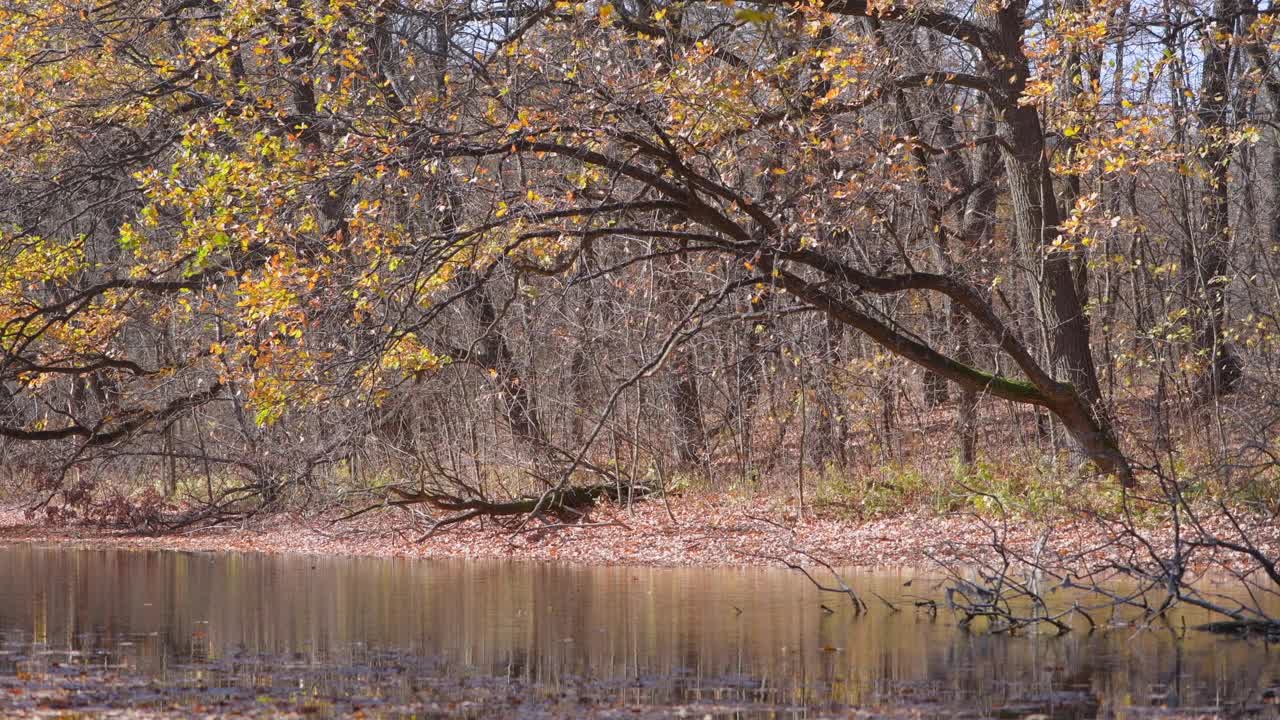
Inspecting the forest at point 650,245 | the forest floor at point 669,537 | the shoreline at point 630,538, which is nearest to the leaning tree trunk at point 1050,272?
the forest at point 650,245

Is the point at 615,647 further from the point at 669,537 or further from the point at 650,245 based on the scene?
the point at 669,537

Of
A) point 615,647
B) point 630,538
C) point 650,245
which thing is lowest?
point 615,647

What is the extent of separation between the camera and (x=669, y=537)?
18297 mm

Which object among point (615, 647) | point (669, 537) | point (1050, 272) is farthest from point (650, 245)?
point (615, 647)

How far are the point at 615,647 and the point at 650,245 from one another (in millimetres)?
6513

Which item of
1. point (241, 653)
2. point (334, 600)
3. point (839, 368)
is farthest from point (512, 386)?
point (241, 653)

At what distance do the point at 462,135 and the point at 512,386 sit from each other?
7.71m

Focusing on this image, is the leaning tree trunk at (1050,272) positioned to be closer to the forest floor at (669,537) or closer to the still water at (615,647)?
the forest floor at (669,537)

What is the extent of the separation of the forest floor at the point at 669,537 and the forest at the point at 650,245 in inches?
17.0

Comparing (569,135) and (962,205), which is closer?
(569,135)

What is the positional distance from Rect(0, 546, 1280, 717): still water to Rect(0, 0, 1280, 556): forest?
1.79 m

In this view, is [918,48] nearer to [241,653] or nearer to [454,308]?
[454,308]

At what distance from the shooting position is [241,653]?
1035cm

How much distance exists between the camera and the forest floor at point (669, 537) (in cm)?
1599
